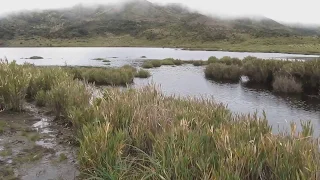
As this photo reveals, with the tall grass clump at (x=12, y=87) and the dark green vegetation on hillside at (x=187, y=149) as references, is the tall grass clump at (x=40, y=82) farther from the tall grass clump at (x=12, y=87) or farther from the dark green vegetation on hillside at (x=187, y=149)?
the dark green vegetation on hillside at (x=187, y=149)

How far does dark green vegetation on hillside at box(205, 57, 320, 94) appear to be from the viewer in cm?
2478

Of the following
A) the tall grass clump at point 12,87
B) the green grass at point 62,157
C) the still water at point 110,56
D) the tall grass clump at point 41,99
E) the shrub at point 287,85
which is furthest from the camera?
the still water at point 110,56

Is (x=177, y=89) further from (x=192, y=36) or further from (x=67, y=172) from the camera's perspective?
(x=192, y=36)

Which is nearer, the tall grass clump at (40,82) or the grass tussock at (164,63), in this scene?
the tall grass clump at (40,82)

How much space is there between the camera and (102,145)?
6887 millimetres

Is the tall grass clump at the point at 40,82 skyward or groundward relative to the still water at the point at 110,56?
skyward

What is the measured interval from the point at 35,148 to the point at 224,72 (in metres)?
28.0

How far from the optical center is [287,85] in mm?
25031

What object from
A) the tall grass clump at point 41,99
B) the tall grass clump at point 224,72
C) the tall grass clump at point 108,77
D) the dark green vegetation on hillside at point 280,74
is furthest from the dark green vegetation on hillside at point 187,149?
the tall grass clump at point 224,72

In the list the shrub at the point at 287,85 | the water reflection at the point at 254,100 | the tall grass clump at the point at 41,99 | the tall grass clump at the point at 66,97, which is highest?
the tall grass clump at the point at 66,97

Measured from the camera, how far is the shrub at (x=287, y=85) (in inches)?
969

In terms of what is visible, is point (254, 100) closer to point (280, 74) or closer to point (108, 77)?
point (280, 74)

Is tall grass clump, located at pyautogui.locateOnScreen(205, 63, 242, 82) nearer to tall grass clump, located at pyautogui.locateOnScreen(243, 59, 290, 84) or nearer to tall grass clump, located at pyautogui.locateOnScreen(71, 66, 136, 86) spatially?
tall grass clump, located at pyautogui.locateOnScreen(243, 59, 290, 84)

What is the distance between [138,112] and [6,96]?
7.20 meters
